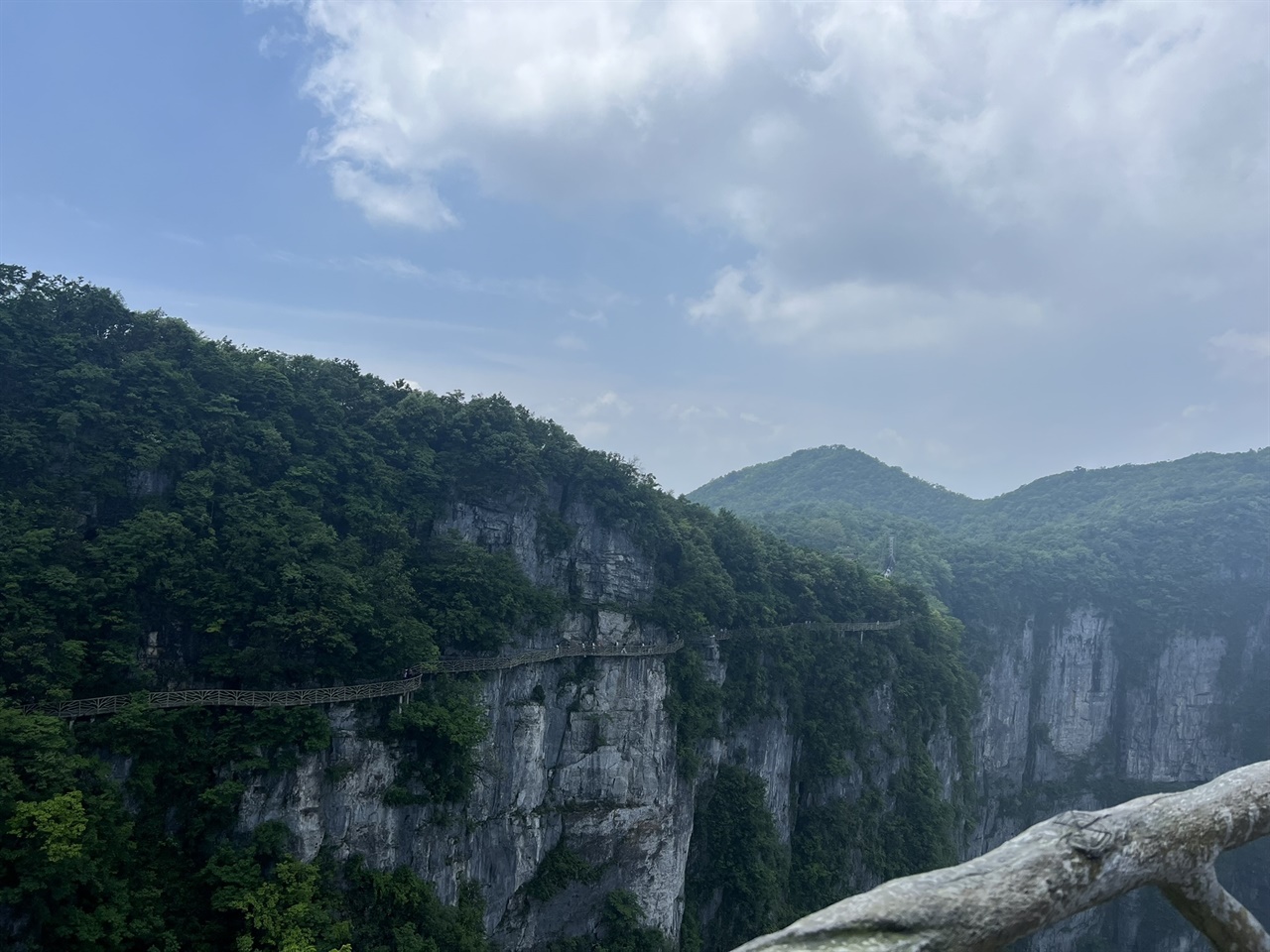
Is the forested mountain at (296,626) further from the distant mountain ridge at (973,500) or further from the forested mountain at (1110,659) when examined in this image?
the distant mountain ridge at (973,500)

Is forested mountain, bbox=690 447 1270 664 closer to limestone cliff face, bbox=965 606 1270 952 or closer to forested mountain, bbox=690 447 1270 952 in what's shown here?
forested mountain, bbox=690 447 1270 952

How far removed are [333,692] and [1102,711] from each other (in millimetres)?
49209

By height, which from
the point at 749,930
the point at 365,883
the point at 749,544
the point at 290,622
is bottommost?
the point at 749,930

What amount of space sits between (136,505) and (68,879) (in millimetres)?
9761

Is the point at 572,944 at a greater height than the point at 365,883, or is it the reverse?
the point at 365,883

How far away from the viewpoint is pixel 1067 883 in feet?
8.27

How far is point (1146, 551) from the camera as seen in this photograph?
186ft

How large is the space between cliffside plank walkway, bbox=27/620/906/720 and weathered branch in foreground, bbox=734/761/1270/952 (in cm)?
1925

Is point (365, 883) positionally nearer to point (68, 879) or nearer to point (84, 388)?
point (68, 879)

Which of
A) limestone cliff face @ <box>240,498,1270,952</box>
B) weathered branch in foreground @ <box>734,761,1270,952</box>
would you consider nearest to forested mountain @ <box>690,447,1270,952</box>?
limestone cliff face @ <box>240,498,1270,952</box>

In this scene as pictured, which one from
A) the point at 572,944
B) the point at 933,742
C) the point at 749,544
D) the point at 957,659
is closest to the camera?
the point at 572,944

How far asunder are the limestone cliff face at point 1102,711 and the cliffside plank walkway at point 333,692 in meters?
31.2

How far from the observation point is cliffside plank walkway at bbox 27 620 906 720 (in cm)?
1731

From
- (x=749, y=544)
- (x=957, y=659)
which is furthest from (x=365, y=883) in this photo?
(x=957, y=659)
